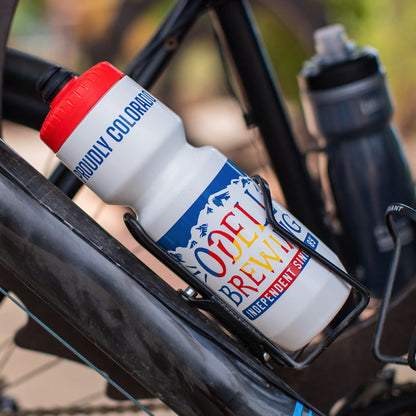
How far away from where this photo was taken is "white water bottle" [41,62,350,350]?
A: 0.61 m

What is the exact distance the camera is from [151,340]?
0.63 meters

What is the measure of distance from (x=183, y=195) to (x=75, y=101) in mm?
137

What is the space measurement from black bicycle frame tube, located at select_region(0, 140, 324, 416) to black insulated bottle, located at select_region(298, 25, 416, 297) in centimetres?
52

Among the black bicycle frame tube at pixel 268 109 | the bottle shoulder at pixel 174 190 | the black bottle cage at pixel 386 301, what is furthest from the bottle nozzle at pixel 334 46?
the bottle shoulder at pixel 174 190

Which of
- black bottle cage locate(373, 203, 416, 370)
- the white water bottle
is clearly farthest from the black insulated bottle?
the white water bottle

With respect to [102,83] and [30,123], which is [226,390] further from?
[30,123]

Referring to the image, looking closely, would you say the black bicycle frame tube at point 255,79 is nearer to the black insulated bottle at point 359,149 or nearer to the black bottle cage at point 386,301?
the black insulated bottle at point 359,149

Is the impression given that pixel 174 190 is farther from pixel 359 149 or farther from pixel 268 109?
pixel 359 149

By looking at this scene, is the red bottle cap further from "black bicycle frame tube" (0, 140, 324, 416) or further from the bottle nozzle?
the bottle nozzle

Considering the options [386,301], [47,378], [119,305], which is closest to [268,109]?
[386,301]

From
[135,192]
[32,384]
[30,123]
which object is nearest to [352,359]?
[135,192]

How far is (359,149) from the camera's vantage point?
3.59 feet

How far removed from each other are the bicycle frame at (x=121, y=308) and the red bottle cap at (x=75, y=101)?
5cm

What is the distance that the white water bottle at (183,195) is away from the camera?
24.2 inches
